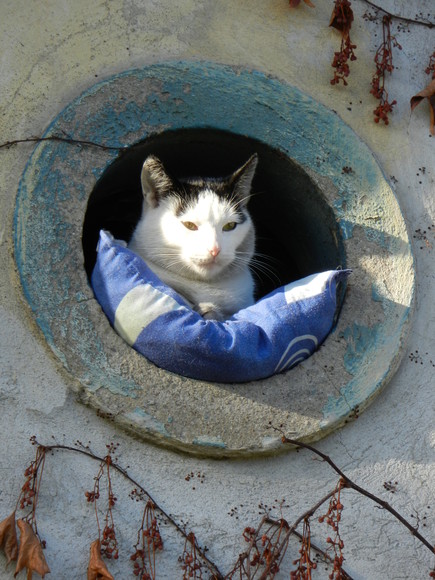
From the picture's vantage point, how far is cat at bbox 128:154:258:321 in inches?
128

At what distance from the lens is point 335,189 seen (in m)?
3.19

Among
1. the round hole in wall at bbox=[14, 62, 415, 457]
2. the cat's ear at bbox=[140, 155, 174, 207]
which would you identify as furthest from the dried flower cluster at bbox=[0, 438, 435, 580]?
the cat's ear at bbox=[140, 155, 174, 207]

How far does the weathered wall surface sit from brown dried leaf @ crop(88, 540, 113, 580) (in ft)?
0.24

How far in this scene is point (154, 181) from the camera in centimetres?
334

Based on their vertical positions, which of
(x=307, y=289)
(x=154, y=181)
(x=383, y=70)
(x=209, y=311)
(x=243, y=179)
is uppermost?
(x=383, y=70)

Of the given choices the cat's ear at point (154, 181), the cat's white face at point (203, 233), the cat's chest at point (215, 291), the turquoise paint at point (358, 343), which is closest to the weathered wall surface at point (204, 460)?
the turquoise paint at point (358, 343)

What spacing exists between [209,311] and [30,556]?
3.93 ft

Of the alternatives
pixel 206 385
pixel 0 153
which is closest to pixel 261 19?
pixel 0 153

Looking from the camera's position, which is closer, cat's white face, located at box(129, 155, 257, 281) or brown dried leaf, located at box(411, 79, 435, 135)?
cat's white face, located at box(129, 155, 257, 281)

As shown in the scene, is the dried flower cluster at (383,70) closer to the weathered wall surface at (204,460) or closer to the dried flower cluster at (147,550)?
the weathered wall surface at (204,460)

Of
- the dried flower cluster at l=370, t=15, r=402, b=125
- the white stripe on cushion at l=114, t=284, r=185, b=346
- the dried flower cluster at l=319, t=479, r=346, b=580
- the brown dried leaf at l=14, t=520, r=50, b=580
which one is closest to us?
the brown dried leaf at l=14, t=520, r=50, b=580

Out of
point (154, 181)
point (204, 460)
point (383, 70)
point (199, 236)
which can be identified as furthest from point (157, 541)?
point (383, 70)

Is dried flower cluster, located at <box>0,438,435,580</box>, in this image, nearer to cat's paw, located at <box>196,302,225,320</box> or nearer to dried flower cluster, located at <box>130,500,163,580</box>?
dried flower cluster, located at <box>130,500,163,580</box>

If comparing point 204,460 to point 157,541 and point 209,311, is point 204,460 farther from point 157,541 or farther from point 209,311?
point 209,311
